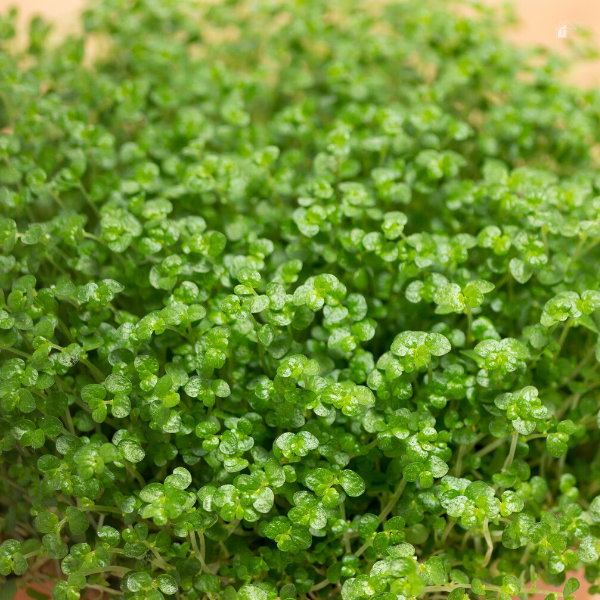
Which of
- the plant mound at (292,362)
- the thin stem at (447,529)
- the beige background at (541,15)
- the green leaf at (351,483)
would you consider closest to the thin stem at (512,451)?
the plant mound at (292,362)

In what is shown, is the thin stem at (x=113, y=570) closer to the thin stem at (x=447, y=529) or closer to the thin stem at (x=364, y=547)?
the thin stem at (x=364, y=547)

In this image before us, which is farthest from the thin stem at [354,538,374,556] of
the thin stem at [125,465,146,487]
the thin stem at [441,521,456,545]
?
the thin stem at [125,465,146,487]

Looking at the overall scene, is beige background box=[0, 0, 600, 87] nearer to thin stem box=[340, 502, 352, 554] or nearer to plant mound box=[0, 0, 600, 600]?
plant mound box=[0, 0, 600, 600]

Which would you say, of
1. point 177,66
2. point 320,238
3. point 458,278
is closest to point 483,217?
point 458,278

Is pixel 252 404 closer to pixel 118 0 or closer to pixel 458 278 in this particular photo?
pixel 458 278

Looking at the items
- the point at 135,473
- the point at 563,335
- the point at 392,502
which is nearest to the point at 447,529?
the point at 392,502

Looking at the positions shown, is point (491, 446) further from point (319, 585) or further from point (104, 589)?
point (104, 589)

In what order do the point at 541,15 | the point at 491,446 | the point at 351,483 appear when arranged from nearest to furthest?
the point at 351,483
the point at 491,446
the point at 541,15

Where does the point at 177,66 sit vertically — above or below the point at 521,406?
above
